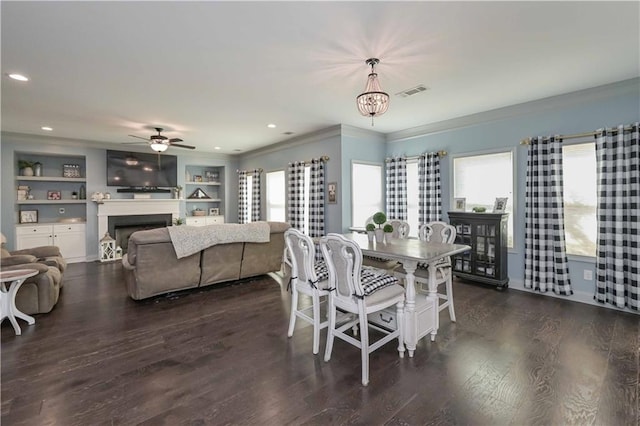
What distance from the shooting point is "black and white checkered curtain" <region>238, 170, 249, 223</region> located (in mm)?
8570

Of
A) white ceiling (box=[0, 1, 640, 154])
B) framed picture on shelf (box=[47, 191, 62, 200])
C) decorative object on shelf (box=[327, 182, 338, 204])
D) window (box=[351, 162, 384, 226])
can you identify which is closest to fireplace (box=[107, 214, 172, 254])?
framed picture on shelf (box=[47, 191, 62, 200])

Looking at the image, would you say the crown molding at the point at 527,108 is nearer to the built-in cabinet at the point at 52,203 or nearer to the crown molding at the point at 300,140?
the crown molding at the point at 300,140

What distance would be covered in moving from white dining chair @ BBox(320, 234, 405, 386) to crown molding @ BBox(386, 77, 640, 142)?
136 inches

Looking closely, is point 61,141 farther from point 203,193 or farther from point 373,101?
point 373,101

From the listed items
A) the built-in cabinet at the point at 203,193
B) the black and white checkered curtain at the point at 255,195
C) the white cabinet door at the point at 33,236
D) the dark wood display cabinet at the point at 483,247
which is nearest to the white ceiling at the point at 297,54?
the dark wood display cabinet at the point at 483,247

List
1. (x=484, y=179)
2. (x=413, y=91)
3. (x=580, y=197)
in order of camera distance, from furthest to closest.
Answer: (x=484, y=179)
(x=580, y=197)
(x=413, y=91)

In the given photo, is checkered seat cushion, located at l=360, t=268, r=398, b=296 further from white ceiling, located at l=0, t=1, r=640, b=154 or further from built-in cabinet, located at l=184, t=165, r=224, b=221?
built-in cabinet, located at l=184, t=165, r=224, b=221

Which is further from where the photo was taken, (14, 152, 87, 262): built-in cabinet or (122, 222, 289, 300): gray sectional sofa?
(14, 152, 87, 262): built-in cabinet

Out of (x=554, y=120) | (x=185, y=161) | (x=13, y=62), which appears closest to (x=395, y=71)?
(x=554, y=120)

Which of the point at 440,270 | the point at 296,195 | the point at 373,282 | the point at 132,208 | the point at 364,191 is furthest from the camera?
the point at 132,208

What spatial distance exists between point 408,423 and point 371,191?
15.3 feet

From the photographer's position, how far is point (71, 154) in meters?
6.70

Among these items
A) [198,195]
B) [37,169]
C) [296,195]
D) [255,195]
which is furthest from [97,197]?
[296,195]

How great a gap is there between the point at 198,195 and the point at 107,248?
2686 mm
